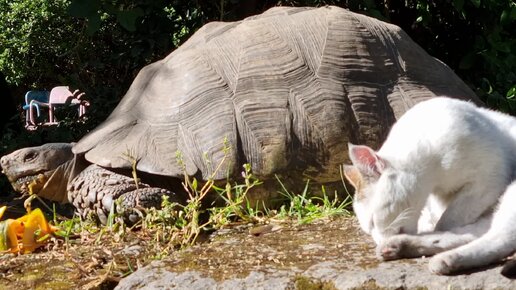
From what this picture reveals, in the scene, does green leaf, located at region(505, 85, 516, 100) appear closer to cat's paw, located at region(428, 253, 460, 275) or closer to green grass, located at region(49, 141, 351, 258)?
green grass, located at region(49, 141, 351, 258)

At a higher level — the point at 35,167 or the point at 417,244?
the point at 417,244

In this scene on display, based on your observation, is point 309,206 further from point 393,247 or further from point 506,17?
point 506,17

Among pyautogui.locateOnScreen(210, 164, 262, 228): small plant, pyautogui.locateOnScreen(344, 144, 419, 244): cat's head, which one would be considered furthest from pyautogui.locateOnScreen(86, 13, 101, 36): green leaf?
pyautogui.locateOnScreen(344, 144, 419, 244): cat's head

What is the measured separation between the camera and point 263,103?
164 inches

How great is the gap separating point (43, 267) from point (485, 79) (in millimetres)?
3677

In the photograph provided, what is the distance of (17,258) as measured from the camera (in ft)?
11.9

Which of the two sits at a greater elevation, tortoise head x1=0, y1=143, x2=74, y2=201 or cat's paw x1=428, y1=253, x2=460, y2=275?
cat's paw x1=428, y1=253, x2=460, y2=275

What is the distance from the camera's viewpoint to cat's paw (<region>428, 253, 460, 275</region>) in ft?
7.31

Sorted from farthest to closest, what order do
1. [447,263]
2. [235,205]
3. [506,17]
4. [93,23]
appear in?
[506,17] → [93,23] → [235,205] → [447,263]

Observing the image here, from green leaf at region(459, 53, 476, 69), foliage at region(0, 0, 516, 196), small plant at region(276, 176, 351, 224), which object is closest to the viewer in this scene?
small plant at region(276, 176, 351, 224)

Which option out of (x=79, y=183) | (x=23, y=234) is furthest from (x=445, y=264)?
(x=79, y=183)

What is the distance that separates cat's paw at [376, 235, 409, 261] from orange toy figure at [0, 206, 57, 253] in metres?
2.00

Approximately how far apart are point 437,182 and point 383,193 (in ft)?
0.58

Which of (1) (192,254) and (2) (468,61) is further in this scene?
(2) (468,61)
